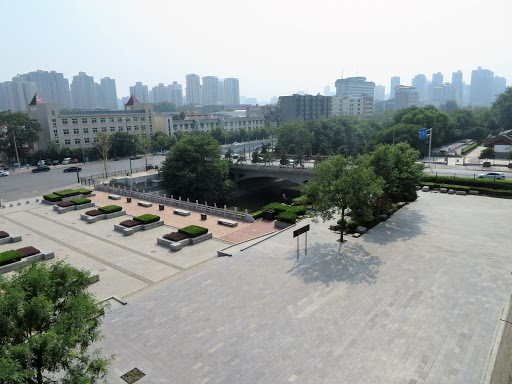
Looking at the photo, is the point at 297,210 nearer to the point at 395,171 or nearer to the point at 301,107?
the point at 395,171

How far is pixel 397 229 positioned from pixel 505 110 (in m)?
91.5

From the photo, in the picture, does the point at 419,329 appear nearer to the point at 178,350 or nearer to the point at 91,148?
the point at 178,350

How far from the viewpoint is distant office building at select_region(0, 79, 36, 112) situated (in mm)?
167500

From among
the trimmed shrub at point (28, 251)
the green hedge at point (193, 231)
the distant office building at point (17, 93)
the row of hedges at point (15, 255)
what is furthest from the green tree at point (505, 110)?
the distant office building at point (17, 93)

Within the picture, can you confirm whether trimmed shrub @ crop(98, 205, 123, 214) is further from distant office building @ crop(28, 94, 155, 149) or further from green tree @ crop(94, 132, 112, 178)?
distant office building @ crop(28, 94, 155, 149)

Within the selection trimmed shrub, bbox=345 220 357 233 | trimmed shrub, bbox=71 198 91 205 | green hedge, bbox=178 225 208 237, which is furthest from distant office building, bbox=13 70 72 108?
trimmed shrub, bbox=345 220 357 233

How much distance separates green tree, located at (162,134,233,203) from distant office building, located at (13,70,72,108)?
168m

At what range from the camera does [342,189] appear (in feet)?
71.3

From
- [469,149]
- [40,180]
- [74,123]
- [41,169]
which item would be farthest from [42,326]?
[469,149]

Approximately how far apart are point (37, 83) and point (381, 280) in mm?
214545

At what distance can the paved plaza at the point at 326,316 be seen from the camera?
12117 millimetres

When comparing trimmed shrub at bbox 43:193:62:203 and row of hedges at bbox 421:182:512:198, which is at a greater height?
row of hedges at bbox 421:182:512:198

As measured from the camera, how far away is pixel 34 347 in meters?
7.68

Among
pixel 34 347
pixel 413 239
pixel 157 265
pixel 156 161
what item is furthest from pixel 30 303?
pixel 156 161
